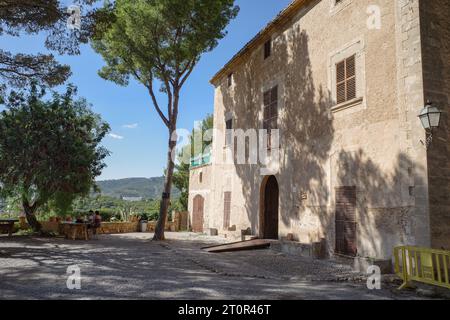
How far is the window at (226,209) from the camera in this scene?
51.5 feet

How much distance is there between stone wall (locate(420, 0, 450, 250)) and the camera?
6.86 m

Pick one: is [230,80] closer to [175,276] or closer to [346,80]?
[346,80]

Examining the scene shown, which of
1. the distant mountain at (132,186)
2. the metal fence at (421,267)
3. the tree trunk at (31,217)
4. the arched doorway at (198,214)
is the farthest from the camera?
the distant mountain at (132,186)

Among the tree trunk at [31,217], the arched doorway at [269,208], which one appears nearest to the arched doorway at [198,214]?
the arched doorway at [269,208]

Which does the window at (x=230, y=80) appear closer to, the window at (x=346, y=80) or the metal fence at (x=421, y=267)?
the window at (x=346, y=80)

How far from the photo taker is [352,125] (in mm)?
8781

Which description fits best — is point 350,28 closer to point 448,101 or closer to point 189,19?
point 448,101

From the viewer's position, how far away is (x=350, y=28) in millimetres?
9227

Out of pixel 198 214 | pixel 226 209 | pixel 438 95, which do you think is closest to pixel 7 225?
pixel 226 209

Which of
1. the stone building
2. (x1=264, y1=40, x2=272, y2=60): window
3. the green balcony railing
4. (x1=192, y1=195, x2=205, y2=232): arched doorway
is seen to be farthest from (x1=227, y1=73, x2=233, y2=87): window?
(x1=192, y1=195, x2=205, y2=232): arched doorway

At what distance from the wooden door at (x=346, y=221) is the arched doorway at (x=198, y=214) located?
11.1 metres

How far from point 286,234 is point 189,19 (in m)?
9.49

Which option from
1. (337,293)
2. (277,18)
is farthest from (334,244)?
(277,18)

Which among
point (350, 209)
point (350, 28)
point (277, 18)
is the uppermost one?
point (277, 18)
